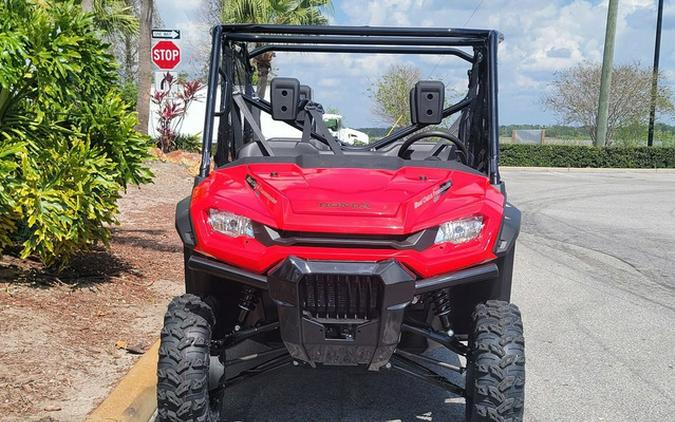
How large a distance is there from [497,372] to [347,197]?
3.15 ft

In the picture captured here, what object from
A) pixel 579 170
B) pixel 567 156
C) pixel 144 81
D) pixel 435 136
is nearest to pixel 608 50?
pixel 567 156

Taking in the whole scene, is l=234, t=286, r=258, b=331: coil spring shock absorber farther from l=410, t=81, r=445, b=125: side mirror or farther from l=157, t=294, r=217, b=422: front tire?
l=410, t=81, r=445, b=125: side mirror

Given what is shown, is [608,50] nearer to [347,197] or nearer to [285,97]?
[285,97]

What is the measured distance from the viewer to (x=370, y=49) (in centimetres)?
486

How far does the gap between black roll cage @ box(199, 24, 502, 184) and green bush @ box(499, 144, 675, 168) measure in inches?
1094

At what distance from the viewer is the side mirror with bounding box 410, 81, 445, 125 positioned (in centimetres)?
434

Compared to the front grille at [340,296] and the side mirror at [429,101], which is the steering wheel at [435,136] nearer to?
the side mirror at [429,101]

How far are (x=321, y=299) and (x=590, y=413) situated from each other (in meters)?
1.83

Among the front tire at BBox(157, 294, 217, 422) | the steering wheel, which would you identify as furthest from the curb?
the steering wheel

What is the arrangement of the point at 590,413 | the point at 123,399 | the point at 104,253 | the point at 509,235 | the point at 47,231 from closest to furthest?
the point at 509,235 → the point at 123,399 → the point at 590,413 → the point at 47,231 → the point at 104,253

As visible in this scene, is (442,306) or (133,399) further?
(133,399)

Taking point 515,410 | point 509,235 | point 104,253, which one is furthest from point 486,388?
point 104,253

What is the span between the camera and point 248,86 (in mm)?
5355

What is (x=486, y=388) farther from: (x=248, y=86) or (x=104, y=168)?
(x=104, y=168)
